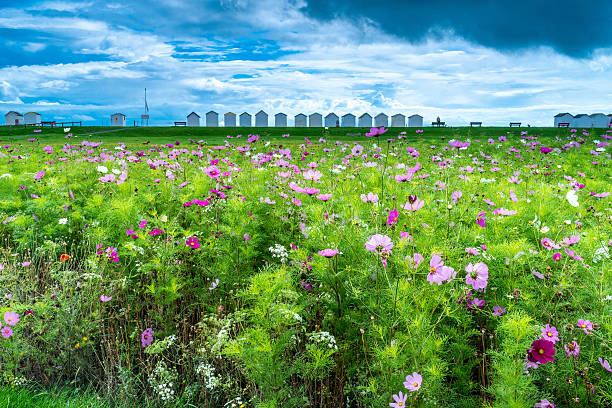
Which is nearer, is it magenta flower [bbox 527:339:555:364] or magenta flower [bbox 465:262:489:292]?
magenta flower [bbox 527:339:555:364]

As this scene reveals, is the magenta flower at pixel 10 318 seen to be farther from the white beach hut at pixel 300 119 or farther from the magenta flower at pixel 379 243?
the white beach hut at pixel 300 119

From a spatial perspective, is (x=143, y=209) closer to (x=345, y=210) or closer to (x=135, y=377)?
(x=135, y=377)

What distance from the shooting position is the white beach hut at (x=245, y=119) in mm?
68812

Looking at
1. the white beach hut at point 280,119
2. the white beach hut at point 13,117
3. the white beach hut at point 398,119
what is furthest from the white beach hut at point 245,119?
the white beach hut at point 13,117

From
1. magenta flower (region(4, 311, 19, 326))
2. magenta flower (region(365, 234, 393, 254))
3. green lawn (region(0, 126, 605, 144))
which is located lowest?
magenta flower (region(4, 311, 19, 326))

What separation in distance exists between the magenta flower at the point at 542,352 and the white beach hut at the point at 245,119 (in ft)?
228

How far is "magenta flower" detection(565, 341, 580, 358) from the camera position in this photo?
1.75 metres

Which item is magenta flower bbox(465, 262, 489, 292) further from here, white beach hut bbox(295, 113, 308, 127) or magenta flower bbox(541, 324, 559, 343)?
white beach hut bbox(295, 113, 308, 127)

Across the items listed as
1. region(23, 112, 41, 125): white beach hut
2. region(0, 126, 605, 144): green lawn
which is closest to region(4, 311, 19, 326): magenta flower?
region(0, 126, 605, 144): green lawn

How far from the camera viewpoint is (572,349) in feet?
5.74

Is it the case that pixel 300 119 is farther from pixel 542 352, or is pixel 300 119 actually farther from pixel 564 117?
pixel 542 352

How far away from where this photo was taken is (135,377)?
2.59 metres

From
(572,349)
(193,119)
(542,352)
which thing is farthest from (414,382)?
(193,119)

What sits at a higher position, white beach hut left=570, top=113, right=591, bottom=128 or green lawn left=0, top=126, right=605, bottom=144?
white beach hut left=570, top=113, right=591, bottom=128
